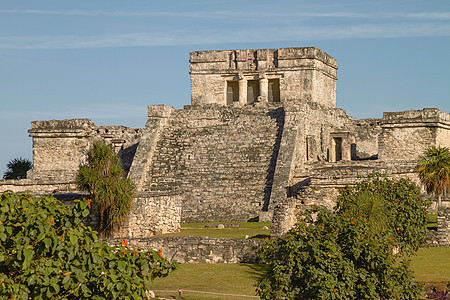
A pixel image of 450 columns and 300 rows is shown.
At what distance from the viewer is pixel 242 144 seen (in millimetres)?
30219

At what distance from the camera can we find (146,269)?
926 cm

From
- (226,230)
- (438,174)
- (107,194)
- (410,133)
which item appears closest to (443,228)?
(226,230)

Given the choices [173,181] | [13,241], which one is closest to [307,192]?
[173,181]

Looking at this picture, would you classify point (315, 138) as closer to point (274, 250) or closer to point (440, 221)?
point (440, 221)

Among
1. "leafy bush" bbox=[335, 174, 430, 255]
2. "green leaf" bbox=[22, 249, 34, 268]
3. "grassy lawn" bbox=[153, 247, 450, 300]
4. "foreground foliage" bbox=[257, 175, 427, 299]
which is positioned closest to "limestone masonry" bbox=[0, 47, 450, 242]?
"leafy bush" bbox=[335, 174, 430, 255]

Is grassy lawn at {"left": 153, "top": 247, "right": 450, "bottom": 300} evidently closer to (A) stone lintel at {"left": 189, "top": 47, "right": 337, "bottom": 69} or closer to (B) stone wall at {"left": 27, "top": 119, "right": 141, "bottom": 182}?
(B) stone wall at {"left": 27, "top": 119, "right": 141, "bottom": 182}

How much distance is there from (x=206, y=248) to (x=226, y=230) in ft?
18.1

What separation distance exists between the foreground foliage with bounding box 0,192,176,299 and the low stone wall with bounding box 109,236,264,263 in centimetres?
842

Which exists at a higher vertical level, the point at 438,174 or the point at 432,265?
the point at 438,174

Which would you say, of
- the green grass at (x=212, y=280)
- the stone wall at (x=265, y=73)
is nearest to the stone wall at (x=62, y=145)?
the stone wall at (x=265, y=73)

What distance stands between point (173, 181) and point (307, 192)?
10002 mm

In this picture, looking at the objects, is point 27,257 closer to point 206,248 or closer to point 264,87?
point 206,248

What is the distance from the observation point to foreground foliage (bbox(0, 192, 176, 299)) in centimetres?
860

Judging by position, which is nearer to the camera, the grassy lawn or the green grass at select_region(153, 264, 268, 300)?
the green grass at select_region(153, 264, 268, 300)
